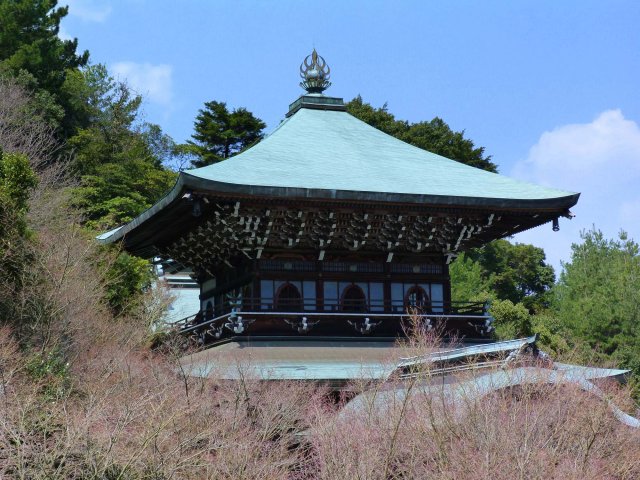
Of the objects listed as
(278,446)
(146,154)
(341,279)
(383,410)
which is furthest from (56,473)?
(146,154)

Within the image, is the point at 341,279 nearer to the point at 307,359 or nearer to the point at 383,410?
the point at 307,359

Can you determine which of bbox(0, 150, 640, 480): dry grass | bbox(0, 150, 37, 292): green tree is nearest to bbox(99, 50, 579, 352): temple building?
bbox(0, 150, 37, 292): green tree

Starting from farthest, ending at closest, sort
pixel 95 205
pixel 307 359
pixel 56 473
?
pixel 95 205 → pixel 307 359 → pixel 56 473

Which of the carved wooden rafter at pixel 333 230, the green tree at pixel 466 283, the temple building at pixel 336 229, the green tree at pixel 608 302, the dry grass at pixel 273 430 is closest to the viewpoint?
the dry grass at pixel 273 430

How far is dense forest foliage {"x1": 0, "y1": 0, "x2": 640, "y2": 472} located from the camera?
1617 centimetres

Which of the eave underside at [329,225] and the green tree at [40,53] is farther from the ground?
the green tree at [40,53]

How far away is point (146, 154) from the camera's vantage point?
48.1 metres

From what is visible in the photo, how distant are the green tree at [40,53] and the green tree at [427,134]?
44.5 feet

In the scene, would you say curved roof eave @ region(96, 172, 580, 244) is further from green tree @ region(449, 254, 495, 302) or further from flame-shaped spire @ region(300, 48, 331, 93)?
green tree @ region(449, 254, 495, 302)

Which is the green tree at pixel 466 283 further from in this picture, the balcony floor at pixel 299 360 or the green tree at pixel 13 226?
the green tree at pixel 13 226

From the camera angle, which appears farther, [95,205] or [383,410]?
Answer: [95,205]

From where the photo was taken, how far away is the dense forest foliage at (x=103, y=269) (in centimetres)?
1617

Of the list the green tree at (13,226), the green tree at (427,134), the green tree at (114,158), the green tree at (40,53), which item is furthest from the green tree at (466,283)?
the green tree at (13,226)

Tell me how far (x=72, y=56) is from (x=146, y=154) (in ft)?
23.6
